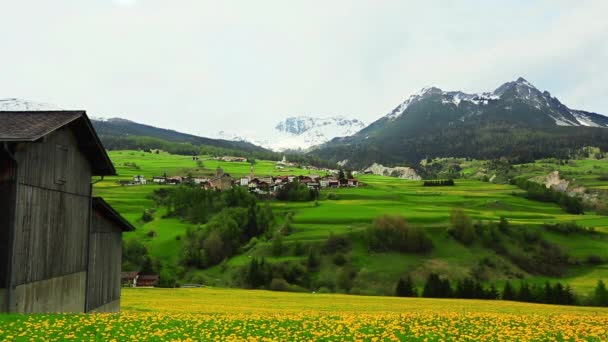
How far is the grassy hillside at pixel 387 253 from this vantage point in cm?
10275

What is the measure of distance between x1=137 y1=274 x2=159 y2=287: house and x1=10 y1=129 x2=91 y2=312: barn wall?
6501 centimetres

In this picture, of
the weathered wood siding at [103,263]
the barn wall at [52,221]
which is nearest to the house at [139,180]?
the weathered wood siding at [103,263]

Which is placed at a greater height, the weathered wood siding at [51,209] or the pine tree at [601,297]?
the weathered wood siding at [51,209]

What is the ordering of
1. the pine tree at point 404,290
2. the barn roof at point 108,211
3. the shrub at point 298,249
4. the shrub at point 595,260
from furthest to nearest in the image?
1. the shrub at point 298,249
2. the shrub at point 595,260
3. the pine tree at point 404,290
4. the barn roof at point 108,211

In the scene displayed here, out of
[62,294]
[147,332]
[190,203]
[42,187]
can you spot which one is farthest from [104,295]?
[190,203]

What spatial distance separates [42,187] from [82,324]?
8.68m

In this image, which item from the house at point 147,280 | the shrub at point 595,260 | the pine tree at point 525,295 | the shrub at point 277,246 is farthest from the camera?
the shrub at point 277,246

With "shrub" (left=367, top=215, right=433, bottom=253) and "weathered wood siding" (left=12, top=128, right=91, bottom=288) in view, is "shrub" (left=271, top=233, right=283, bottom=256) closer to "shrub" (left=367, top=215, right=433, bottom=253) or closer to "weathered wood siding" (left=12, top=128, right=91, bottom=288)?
"shrub" (left=367, top=215, right=433, bottom=253)

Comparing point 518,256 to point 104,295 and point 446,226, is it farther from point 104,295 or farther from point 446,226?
point 104,295

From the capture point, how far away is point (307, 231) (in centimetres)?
12369

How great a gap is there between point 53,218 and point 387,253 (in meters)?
93.3

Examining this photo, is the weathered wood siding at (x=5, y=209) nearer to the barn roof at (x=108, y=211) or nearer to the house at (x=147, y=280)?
the barn roof at (x=108, y=211)

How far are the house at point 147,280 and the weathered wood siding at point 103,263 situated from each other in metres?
59.0

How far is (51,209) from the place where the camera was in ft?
84.5
